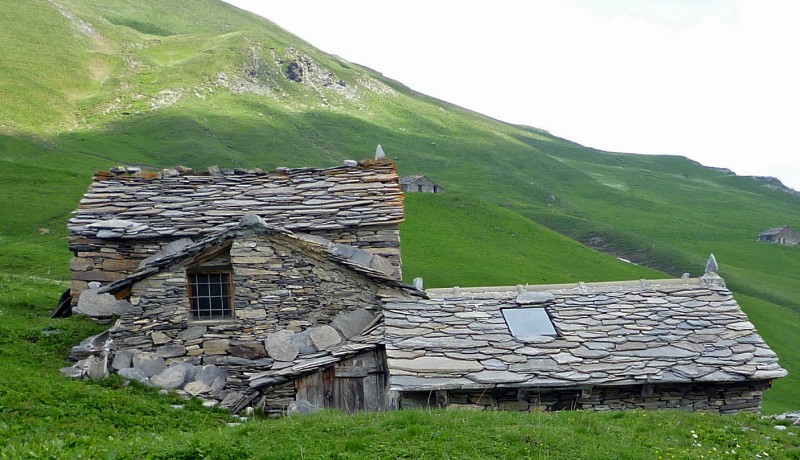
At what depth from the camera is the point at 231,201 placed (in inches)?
804

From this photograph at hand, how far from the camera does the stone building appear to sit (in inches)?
573

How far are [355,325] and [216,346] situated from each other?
336 centimetres

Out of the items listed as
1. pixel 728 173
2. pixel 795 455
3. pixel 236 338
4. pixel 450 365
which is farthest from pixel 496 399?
pixel 728 173

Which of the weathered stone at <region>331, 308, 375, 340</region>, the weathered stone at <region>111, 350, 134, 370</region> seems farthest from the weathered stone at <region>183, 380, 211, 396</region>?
the weathered stone at <region>331, 308, 375, 340</region>

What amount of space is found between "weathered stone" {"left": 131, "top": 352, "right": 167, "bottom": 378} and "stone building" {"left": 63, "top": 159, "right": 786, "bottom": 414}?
0.11 ft

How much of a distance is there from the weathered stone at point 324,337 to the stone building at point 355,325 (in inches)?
1.4

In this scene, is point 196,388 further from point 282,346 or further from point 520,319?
point 520,319

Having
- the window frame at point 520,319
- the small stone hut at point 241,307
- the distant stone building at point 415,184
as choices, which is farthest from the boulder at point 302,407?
the distant stone building at point 415,184

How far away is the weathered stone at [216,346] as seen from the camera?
54.6 ft

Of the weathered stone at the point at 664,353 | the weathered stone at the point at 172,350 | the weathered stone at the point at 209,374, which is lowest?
the weathered stone at the point at 209,374

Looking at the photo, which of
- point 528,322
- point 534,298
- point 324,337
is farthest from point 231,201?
point 528,322

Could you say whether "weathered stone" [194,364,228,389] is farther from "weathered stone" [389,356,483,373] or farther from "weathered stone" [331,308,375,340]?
"weathered stone" [389,356,483,373]

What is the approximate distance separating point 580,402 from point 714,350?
11.3 ft

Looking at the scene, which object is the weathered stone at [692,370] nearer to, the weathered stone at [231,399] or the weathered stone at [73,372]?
the weathered stone at [231,399]
